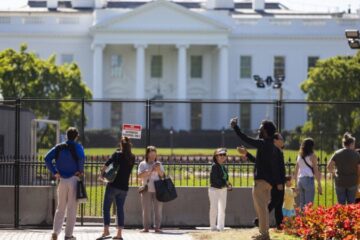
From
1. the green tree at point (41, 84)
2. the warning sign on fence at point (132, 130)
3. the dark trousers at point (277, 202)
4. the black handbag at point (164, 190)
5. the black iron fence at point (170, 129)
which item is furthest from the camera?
the green tree at point (41, 84)

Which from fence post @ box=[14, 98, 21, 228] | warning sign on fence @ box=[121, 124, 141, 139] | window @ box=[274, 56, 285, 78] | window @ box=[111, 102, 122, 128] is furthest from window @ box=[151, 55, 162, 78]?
warning sign on fence @ box=[121, 124, 141, 139]

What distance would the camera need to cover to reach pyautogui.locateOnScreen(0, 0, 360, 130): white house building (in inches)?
3403

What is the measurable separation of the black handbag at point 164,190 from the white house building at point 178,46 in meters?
66.0

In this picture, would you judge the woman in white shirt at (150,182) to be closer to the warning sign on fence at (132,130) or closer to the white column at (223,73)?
the warning sign on fence at (132,130)

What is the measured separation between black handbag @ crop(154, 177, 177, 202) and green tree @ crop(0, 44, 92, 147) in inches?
1006

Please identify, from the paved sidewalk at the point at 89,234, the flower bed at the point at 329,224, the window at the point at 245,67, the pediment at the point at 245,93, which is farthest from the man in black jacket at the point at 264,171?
the window at the point at 245,67

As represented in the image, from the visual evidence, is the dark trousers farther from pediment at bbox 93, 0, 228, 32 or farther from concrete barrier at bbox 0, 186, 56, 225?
pediment at bbox 93, 0, 228, 32

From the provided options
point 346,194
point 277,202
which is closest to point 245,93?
point 346,194

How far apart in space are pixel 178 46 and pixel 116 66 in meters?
6.10

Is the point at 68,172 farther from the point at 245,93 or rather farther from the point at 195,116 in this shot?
the point at 245,93

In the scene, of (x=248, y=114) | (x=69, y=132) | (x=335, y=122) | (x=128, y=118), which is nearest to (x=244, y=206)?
(x=69, y=132)

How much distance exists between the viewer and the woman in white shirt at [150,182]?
62.2 ft

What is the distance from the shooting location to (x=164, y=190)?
62.7 feet

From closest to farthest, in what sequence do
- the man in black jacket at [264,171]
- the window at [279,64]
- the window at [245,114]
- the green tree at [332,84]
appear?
the man in black jacket at [264,171]
the green tree at [332,84]
the window at [245,114]
the window at [279,64]
